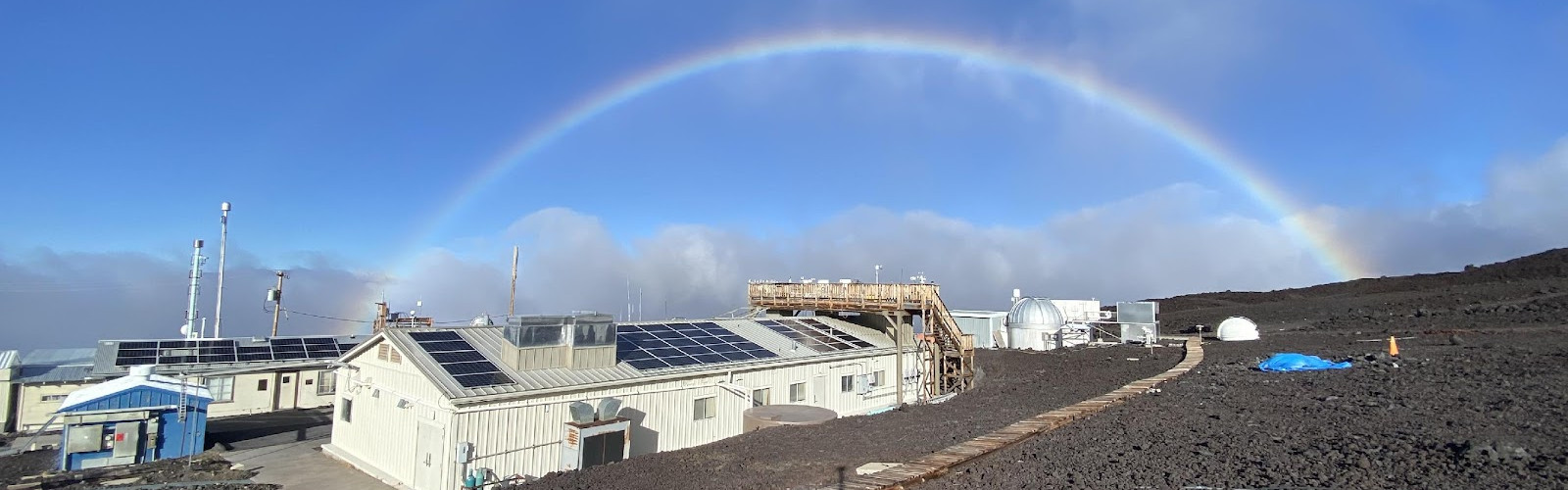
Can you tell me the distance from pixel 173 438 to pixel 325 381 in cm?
1176

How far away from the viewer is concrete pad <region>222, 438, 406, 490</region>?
19.7 metres

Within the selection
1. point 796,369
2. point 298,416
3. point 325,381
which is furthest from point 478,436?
point 325,381

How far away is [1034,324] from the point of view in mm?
44844

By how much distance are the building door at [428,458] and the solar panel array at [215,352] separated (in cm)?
1697

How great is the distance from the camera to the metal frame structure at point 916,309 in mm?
33500

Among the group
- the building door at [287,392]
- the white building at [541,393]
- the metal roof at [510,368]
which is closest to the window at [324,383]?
the building door at [287,392]

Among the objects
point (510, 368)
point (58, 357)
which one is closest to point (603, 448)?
point (510, 368)

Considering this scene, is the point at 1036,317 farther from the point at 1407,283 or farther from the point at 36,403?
the point at 1407,283

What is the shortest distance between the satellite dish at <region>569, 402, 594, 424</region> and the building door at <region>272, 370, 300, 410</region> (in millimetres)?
21889

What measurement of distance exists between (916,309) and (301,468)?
23.4 metres

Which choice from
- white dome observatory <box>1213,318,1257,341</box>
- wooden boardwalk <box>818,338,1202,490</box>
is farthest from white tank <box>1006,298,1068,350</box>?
wooden boardwalk <box>818,338,1202,490</box>

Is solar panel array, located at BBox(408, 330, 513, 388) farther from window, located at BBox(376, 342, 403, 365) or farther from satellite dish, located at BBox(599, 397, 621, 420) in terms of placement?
satellite dish, located at BBox(599, 397, 621, 420)

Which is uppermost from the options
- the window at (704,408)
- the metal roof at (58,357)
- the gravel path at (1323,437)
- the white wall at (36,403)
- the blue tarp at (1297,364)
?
the blue tarp at (1297,364)

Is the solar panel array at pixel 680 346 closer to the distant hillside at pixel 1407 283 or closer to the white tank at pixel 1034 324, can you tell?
the white tank at pixel 1034 324
